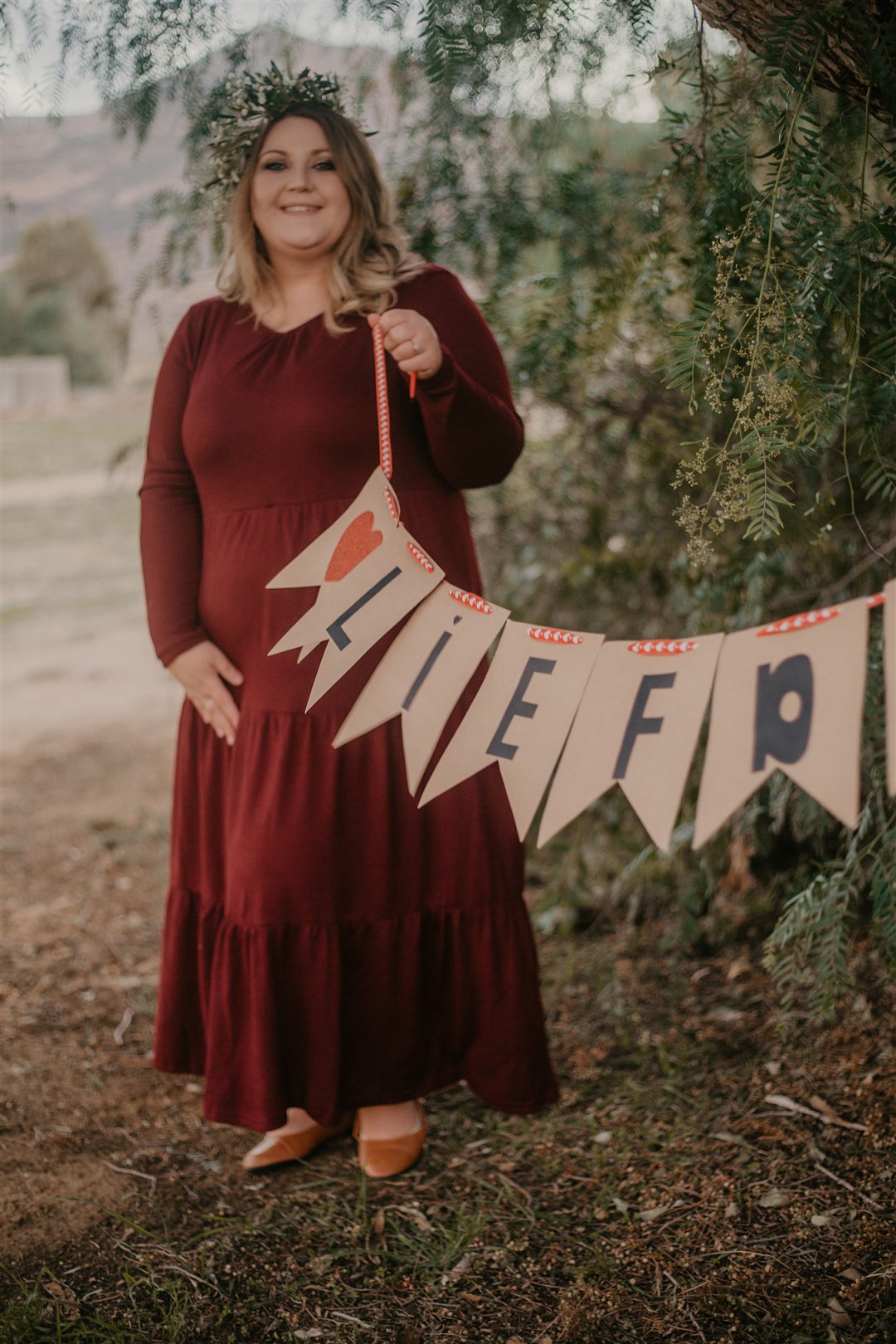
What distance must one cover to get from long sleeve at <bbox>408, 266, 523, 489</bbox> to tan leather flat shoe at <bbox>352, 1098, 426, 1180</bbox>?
1.21 metres

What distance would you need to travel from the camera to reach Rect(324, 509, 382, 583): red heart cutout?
1.51 meters

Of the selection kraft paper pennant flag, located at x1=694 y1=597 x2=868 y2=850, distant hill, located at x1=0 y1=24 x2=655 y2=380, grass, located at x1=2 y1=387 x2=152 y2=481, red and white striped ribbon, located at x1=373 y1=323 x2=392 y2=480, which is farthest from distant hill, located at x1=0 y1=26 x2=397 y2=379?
grass, located at x1=2 y1=387 x2=152 y2=481

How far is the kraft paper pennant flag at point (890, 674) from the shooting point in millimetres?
1076

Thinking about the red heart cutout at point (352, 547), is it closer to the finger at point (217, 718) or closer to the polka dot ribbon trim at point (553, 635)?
the polka dot ribbon trim at point (553, 635)

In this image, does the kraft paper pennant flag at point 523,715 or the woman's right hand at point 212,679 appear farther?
the woman's right hand at point 212,679

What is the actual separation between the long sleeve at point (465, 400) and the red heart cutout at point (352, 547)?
27 cm

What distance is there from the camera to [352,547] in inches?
60.0

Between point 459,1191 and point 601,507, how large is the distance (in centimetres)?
180

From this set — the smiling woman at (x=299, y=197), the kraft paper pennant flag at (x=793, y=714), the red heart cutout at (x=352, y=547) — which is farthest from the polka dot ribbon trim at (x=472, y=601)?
the smiling woman at (x=299, y=197)

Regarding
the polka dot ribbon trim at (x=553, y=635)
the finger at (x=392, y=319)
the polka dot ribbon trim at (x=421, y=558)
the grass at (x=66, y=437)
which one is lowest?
the polka dot ribbon trim at (x=553, y=635)

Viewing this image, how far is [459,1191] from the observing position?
1.93 meters

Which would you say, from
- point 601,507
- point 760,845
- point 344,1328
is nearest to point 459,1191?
point 344,1328

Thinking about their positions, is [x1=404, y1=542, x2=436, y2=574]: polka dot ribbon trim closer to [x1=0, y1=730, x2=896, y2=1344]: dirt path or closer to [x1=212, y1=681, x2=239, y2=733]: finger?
[x1=212, y1=681, x2=239, y2=733]: finger

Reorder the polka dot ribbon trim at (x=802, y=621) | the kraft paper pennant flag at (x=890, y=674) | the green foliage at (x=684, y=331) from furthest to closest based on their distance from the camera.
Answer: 1. the green foliage at (x=684, y=331)
2. the polka dot ribbon trim at (x=802, y=621)
3. the kraft paper pennant flag at (x=890, y=674)
